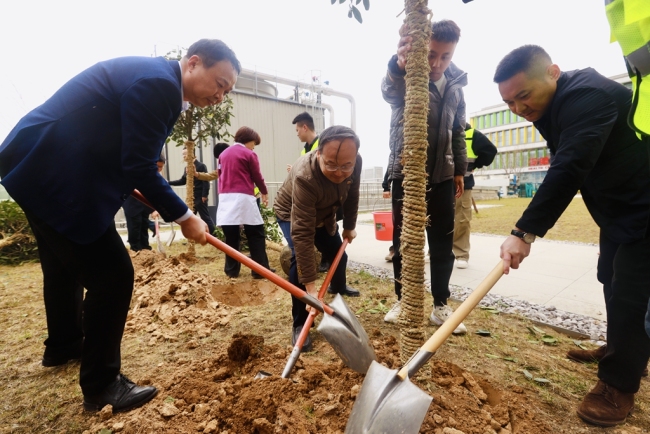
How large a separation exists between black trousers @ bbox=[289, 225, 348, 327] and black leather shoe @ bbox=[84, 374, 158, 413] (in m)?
1.02

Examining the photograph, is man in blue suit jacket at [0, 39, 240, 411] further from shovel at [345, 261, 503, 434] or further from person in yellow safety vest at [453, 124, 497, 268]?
person in yellow safety vest at [453, 124, 497, 268]

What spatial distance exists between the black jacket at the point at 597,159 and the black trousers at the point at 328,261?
1514mm

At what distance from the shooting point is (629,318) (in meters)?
1.54

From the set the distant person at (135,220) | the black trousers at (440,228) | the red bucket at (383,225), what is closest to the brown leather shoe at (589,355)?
the black trousers at (440,228)

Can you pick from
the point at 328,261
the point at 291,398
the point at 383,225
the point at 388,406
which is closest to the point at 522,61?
the point at 388,406

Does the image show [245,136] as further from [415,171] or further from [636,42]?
[636,42]

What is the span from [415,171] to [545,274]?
362cm

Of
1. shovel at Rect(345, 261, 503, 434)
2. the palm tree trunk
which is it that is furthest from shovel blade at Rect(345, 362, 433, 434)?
the palm tree trunk

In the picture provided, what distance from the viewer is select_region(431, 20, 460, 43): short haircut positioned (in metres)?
2.11

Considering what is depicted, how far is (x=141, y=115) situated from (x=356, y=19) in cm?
134

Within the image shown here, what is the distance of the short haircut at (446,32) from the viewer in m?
2.11

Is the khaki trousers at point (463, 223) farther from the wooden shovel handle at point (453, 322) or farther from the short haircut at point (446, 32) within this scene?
the wooden shovel handle at point (453, 322)

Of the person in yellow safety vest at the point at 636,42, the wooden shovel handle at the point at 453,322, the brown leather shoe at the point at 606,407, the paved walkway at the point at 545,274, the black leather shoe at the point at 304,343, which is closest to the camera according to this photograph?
the person in yellow safety vest at the point at 636,42

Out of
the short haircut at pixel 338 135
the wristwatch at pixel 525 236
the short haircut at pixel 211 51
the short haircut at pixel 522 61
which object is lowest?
the wristwatch at pixel 525 236
